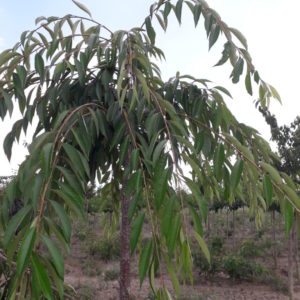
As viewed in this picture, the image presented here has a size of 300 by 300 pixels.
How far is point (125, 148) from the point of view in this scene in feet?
4.80

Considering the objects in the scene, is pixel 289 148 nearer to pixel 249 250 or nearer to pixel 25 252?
pixel 249 250

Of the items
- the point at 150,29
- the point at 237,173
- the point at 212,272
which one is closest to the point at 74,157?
the point at 237,173

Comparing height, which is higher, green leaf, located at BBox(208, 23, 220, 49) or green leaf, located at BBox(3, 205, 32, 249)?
green leaf, located at BBox(208, 23, 220, 49)

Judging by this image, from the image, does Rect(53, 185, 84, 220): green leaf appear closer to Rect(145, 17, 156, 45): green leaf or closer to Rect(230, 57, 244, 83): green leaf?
Rect(230, 57, 244, 83): green leaf

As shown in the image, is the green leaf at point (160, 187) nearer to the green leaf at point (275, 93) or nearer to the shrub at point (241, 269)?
the green leaf at point (275, 93)

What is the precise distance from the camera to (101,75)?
1761 millimetres

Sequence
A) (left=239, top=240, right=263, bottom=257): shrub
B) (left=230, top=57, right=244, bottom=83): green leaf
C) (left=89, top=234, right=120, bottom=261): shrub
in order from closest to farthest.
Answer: (left=230, top=57, right=244, bottom=83): green leaf → (left=239, top=240, right=263, bottom=257): shrub → (left=89, top=234, right=120, bottom=261): shrub

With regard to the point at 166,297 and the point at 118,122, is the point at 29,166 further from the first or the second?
the point at 166,297

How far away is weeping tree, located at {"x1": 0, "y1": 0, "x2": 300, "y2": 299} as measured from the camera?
107cm

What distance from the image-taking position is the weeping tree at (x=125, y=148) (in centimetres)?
107

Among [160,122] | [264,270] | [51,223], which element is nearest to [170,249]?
[51,223]

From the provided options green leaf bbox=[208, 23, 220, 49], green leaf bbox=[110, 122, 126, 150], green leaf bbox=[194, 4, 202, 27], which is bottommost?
green leaf bbox=[110, 122, 126, 150]

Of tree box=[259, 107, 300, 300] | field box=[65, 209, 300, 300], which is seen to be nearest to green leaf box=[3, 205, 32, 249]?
field box=[65, 209, 300, 300]

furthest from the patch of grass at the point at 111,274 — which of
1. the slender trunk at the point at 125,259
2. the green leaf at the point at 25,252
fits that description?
the green leaf at the point at 25,252
